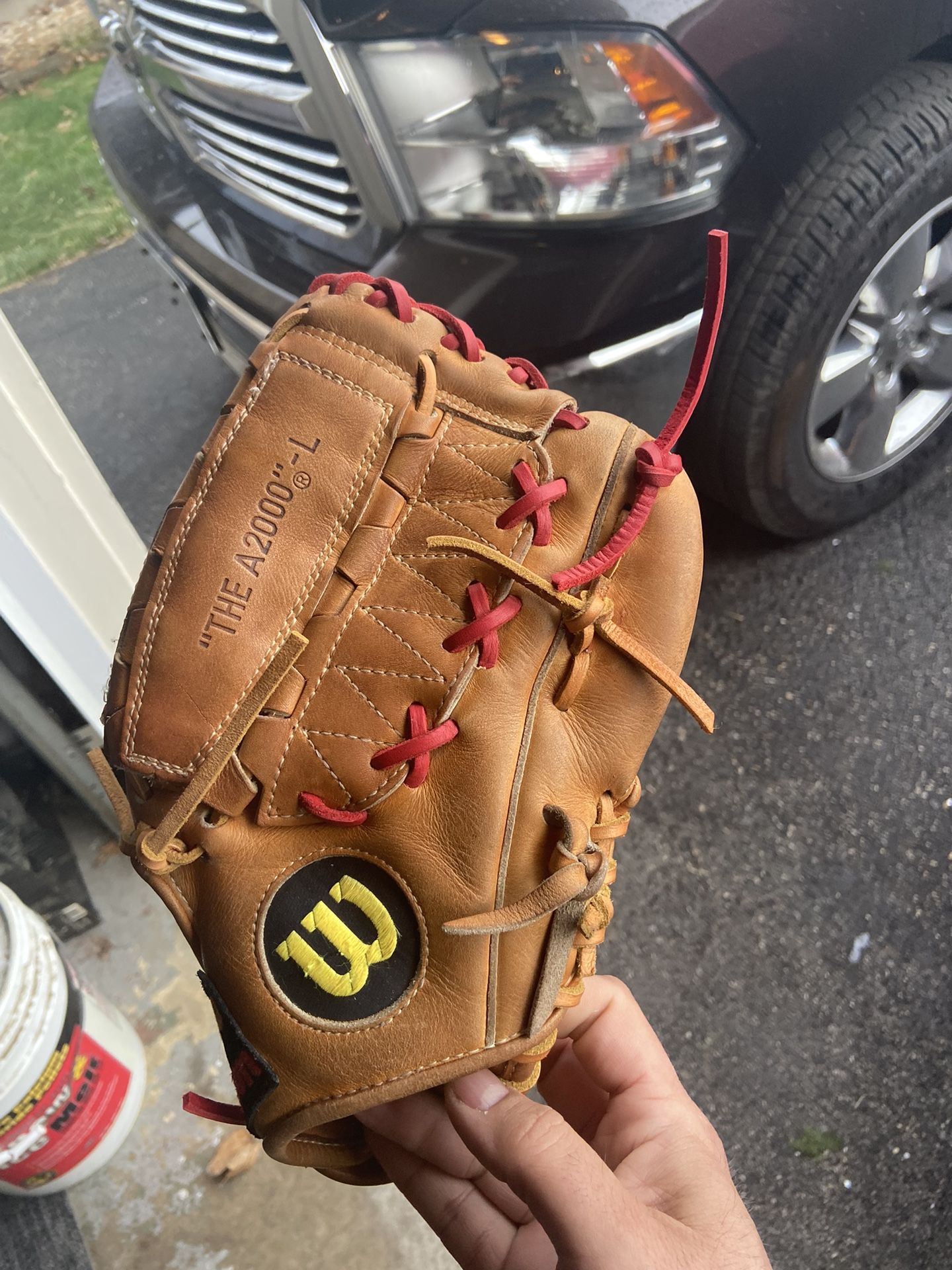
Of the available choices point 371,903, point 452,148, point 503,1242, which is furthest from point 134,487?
point 503,1242

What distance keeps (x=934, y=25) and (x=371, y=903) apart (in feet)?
6.05

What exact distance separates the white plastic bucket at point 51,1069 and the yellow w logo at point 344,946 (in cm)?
78

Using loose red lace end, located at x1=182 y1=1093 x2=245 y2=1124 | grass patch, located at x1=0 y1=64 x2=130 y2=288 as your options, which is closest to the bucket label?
loose red lace end, located at x1=182 y1=1093 x2=245 y2=1124

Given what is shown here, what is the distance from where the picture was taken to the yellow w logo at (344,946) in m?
0.88

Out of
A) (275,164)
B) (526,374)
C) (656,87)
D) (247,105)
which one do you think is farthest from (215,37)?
(526,374)

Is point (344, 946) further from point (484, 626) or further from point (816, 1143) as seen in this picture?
point (816, 1143)

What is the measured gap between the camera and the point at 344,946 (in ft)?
2.89

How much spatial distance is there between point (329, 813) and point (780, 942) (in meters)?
1.21

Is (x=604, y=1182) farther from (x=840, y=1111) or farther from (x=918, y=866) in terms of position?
(x=918, y=866)

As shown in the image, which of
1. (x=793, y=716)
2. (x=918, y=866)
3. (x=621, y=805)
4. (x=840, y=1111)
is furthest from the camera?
(x=793, y=716)

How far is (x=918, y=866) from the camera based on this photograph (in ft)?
5.62

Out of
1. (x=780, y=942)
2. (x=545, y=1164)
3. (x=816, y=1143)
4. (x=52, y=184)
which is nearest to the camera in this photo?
(x=545, y=1164)

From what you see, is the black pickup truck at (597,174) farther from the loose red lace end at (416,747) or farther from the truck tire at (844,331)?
the loose red lace end at (416,747)

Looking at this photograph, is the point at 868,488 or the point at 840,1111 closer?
the point at 840,1111
